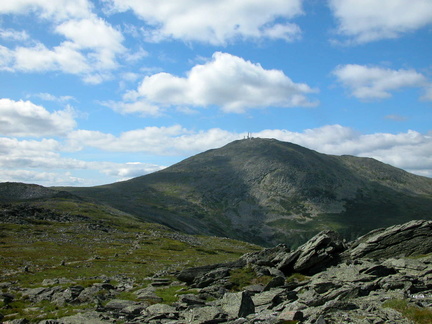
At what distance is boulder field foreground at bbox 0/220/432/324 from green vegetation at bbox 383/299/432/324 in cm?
5

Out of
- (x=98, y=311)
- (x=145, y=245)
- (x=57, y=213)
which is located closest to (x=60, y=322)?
(x=98, y=311)

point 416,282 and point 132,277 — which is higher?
point 416,282

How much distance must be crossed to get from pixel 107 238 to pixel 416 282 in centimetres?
8677

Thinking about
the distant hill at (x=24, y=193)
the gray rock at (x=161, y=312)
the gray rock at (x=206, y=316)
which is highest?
the distant hill at (x=24, y=193)

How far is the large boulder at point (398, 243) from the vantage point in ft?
126

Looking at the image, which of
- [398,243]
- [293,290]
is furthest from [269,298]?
[398,243]

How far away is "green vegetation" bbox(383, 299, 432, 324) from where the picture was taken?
18156mm

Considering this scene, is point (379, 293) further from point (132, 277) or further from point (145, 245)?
point (145, 245)

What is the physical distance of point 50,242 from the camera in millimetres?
79562

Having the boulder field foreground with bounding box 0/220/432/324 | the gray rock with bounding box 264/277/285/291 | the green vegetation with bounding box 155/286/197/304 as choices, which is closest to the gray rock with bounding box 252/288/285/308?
the boulder field foreground with bounding box 0/220/432/324

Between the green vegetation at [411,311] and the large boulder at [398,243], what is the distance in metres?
18.5

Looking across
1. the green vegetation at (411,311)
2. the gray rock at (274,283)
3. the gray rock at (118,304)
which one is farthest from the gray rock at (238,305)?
the green vegetation at (411,311)

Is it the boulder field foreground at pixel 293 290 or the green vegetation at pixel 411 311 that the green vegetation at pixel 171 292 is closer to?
the boulder field foreground at pixel 293 290

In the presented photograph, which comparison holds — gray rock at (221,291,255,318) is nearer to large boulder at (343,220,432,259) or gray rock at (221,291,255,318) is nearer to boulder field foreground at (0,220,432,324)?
boulder field foreground at (0,220,432,324)
